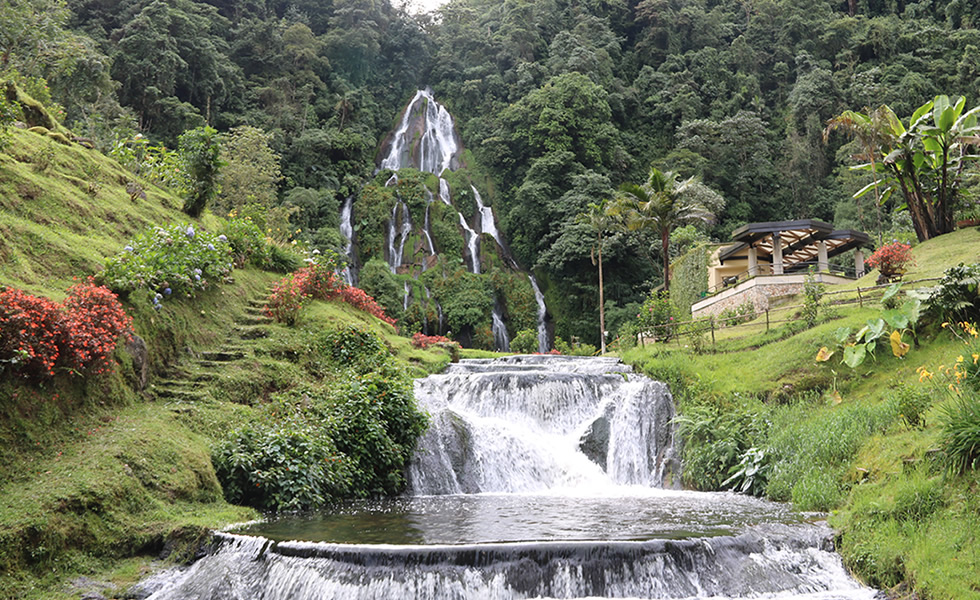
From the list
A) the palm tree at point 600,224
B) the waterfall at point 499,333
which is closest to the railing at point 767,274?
the palm tree at point 600,224

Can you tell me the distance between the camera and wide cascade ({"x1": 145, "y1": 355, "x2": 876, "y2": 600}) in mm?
6379

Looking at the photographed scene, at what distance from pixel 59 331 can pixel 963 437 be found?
10.8 m

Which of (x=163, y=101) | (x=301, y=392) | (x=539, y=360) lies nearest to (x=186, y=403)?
(x=301, y=392)

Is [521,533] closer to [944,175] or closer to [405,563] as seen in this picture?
[405,563]

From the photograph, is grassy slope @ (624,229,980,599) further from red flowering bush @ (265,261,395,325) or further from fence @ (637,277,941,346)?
red flowering bush @ (265,261,395,325)

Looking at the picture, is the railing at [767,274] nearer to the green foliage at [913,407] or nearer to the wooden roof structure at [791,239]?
the wooden roof structure at [791,239]

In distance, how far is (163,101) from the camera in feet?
123

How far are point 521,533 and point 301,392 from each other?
232 inches

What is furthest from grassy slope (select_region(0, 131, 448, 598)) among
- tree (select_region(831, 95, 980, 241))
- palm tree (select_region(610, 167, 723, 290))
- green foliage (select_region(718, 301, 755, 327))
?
tree (select_region(831, 95, 980, 241))

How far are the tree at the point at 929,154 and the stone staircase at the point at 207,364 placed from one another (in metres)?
22.4

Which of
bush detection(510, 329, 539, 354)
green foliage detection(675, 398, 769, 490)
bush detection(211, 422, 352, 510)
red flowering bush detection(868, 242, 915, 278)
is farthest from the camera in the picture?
bush detection(510, 329, 539, 354)

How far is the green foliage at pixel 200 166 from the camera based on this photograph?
51.0ft

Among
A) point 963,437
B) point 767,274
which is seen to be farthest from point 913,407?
point 767,274

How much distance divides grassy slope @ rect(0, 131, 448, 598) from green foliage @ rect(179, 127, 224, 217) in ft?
5.44
